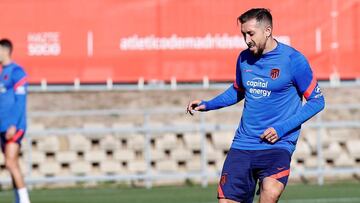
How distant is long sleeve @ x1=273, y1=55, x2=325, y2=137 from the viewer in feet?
29.3

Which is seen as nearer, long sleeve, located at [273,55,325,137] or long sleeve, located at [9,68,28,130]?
long sleeve, located at [273,55,325,137]

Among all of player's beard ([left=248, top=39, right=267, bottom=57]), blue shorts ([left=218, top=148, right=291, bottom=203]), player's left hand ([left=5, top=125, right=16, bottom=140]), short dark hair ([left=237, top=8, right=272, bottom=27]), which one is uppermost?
short dark hair ([left=237, top=8, right=272, bottom=27])

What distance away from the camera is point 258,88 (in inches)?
356

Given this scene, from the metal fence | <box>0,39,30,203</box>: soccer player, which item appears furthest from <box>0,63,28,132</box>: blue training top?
the metal fence

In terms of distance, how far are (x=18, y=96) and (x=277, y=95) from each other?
212 inches

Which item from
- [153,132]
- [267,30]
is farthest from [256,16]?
[153,132]

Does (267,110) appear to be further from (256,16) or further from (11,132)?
(11,132)

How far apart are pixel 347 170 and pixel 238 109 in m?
2.25

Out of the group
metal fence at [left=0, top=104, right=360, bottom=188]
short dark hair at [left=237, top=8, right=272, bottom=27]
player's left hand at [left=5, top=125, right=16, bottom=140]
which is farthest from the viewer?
metal fence at [left=0, top=104, right=360, bottom=188]

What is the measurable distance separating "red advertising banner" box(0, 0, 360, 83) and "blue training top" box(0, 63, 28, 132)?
5572mm

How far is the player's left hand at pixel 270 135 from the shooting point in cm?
893

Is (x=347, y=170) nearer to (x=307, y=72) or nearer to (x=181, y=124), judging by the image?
(x=181, y=124)

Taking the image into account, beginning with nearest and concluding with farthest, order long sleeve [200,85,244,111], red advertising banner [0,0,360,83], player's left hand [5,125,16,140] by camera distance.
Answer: long sleeve [200,85,244,111] → player's left hand [5,125,16,140] → red advertising banner [0,0,360,83]

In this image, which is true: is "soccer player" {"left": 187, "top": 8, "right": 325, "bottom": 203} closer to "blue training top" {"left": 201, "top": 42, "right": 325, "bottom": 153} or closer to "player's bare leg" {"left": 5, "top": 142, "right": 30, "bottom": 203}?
"blue training top" {"left": 201, "top": 42, "right": 325, "bottom": 153}
